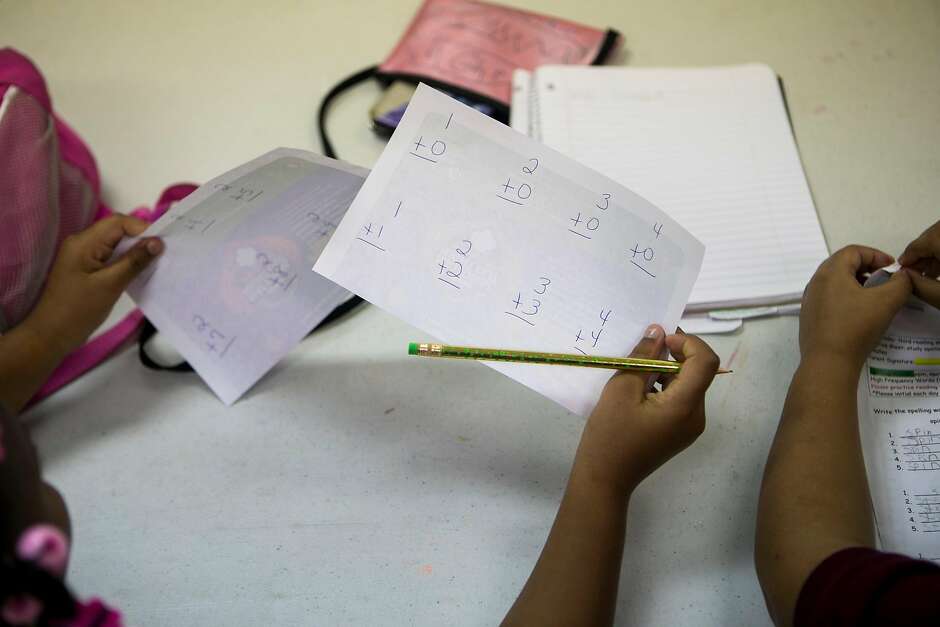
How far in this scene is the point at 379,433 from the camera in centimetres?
61

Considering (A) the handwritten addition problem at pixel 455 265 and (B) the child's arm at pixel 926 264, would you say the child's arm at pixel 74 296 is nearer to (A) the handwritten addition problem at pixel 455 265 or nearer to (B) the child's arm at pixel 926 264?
(A) the handwritten addition problem at pixel 455 265

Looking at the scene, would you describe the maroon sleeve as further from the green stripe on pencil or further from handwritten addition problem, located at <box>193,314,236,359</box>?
handwritten addition problem, located at <box>193,314,236,359</box>

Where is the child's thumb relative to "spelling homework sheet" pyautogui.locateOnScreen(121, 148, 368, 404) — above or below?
above

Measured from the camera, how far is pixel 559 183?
0.51m

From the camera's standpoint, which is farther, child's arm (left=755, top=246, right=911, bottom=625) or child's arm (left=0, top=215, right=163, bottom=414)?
child's arm (left=0, top=215, right=163, bottom=414)

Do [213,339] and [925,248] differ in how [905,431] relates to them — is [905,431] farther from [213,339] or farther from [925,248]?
[213,339]

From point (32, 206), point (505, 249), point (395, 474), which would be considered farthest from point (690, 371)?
point (32, 206)

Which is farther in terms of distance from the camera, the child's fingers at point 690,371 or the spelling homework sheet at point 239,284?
the spelling homework sheet at point 239,284

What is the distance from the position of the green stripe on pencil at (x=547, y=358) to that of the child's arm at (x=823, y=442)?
13cm

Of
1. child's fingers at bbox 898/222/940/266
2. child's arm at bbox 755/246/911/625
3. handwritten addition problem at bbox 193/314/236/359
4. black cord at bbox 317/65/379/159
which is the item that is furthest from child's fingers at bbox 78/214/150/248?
child's fingers at bbox 898/222/940/266

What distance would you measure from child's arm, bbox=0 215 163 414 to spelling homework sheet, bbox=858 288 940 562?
0.67 meters

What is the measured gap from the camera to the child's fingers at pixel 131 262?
607 millimetres

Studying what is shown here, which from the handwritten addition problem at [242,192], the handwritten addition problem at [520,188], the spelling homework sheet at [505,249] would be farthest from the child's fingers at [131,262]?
the handwritten addition problem at [520,188]

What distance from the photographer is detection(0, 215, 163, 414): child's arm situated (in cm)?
60
